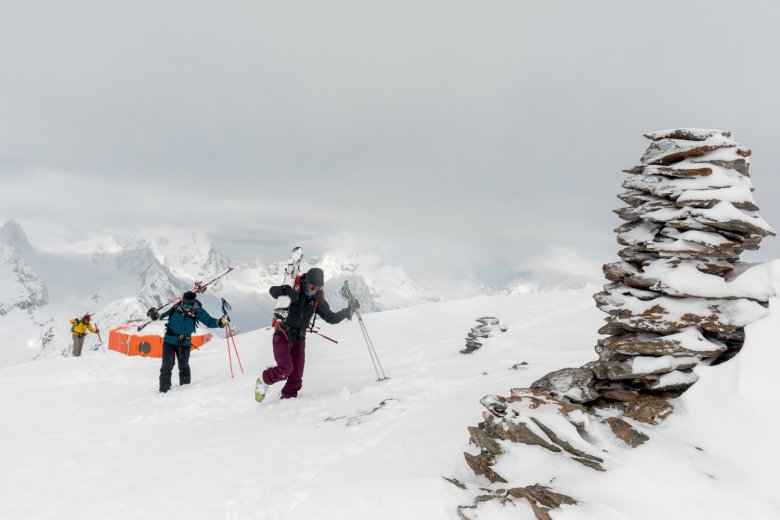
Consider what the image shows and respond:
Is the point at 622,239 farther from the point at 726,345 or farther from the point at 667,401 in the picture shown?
the point at 667,401

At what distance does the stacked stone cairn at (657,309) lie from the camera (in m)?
4.42

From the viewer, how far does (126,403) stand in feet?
32.0

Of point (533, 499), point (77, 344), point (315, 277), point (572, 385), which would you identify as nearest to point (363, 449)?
point (533, 499)

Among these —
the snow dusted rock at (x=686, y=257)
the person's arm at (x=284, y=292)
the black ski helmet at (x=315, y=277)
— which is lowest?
the person's arm at (x=284, y=292)

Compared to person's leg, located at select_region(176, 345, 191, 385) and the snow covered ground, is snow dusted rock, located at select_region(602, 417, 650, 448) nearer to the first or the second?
the snow covered ground

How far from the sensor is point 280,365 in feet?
28.6

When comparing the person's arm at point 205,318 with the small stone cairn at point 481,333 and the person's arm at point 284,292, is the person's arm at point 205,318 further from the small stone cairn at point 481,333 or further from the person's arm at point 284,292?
the small stone cairn at point 481,333

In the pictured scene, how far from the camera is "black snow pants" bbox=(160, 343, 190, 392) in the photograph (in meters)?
10.8

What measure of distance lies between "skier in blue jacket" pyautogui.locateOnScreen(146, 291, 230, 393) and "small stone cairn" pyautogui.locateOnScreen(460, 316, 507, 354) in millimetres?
6593

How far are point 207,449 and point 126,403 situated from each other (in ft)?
16.9

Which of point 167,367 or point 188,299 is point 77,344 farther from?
point 167,367

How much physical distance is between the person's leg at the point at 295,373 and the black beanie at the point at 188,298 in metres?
4.32

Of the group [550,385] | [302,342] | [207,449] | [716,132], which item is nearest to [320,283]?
[302,342]

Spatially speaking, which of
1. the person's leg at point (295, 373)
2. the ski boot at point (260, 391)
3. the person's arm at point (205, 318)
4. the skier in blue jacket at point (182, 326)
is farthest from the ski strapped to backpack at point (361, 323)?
the person's arm at point (205, 318)
